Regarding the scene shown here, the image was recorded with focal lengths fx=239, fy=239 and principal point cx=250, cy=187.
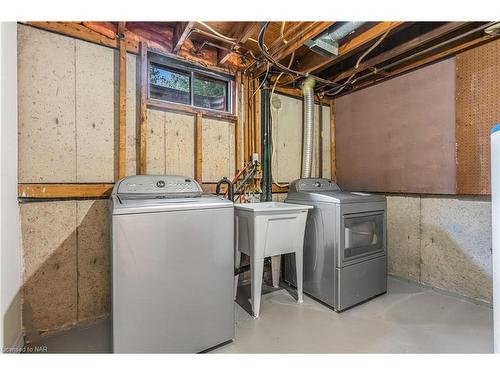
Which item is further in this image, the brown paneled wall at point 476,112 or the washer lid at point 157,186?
the brown paneled wall at point 476,112

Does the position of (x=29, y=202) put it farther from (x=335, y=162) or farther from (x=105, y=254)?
(x=335, y=162)

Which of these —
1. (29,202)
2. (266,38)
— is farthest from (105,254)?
(266,38)

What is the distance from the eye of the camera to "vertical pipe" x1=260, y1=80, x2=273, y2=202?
2580mm

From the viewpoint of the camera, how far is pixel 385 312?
1975 mm

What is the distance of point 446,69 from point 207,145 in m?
2.36

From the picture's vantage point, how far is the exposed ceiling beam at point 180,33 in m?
1.83

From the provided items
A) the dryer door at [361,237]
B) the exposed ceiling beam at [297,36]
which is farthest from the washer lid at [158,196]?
the exposed ceiling beam at [297,36]

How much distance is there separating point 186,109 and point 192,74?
1.24 feet

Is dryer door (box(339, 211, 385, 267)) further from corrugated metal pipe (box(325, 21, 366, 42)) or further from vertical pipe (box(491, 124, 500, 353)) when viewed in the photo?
corrugated metal pipe (box(325, 21, 366, 42))

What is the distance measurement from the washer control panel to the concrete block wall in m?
2.24

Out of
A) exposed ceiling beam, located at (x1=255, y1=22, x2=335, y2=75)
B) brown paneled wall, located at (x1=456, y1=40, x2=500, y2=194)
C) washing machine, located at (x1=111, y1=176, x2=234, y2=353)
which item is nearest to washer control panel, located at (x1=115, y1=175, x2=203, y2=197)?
washing machine, located at (x1=111, y1=176, x2=234, y2=353)

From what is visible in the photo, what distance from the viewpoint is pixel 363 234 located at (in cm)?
217

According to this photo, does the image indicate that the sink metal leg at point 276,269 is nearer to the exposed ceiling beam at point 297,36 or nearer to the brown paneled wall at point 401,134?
the brown paneled wall at point 401,134

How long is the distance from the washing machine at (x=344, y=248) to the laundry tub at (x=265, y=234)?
0.60 feet
